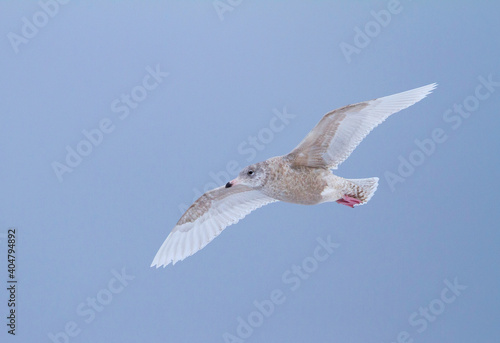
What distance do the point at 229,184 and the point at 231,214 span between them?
53 centimetres

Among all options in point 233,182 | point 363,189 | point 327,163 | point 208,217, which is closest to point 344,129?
point 327,163

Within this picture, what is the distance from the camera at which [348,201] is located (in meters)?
4.48

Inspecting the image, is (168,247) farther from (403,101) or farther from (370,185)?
(403,101)

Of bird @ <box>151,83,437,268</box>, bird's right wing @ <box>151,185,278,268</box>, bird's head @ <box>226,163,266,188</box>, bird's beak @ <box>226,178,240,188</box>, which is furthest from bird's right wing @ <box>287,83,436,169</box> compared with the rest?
bird's right wing @ <box>151,185,278,268</box>

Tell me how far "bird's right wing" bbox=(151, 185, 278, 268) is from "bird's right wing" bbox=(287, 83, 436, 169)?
1.92ft

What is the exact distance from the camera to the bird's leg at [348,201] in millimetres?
4461

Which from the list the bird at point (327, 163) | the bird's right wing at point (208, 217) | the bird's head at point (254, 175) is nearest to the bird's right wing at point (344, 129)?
the bird at point (327, 163)

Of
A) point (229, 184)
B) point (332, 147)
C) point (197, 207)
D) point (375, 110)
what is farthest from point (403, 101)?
point (197, 207)

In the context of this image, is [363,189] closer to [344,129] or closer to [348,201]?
[348,201]

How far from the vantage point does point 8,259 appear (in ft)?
15.7

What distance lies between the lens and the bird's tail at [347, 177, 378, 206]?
4.47 metres

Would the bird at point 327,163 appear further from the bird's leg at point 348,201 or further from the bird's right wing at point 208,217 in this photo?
the bird's right wing at point 208,217

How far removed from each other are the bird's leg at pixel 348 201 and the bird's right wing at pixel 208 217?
51cm

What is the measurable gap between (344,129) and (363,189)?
16.8 inches
